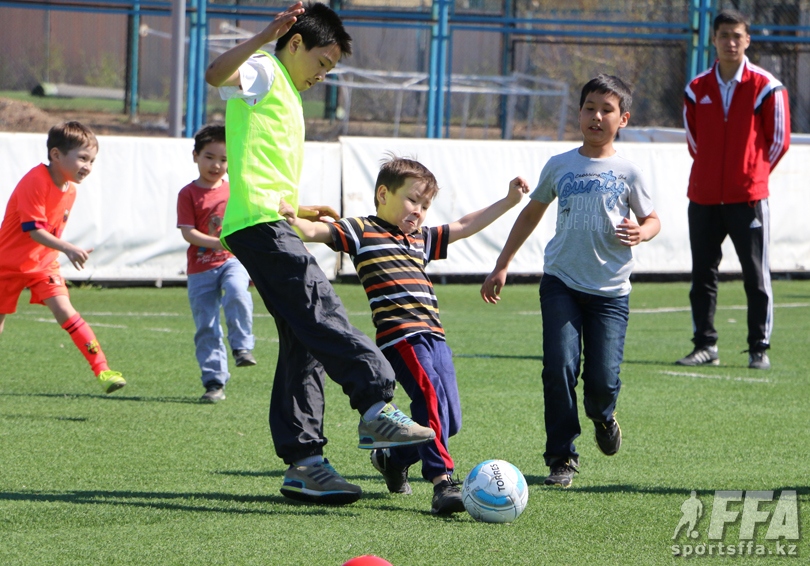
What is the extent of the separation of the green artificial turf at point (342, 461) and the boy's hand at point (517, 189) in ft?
3.89

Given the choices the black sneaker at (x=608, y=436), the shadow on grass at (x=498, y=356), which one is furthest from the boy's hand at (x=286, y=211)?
the shadow on grass at (x=498, y=356)

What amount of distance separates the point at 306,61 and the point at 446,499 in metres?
1.74

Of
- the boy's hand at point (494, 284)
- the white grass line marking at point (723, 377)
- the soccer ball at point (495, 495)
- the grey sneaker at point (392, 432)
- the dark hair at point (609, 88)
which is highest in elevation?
the dark hair at point (609, 88)

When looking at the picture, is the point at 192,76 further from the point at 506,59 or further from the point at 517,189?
the point at 517,189

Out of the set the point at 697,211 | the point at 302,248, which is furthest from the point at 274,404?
the point at 697,211

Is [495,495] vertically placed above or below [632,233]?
below

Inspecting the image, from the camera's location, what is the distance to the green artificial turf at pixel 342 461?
3.75 metres

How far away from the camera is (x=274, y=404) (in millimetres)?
4500

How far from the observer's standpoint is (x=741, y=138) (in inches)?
327

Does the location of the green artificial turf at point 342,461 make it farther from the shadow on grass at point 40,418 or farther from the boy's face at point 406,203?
the boy's face at point 406,203

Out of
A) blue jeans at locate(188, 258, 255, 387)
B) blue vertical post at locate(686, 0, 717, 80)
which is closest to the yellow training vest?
blue jeans at locate(188, 258, 255, 387)

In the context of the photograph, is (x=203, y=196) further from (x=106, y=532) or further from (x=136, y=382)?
(x=106, y=532)

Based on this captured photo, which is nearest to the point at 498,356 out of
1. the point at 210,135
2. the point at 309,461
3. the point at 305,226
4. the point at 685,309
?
the point at 210,135

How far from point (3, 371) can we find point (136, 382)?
91 centimetres
